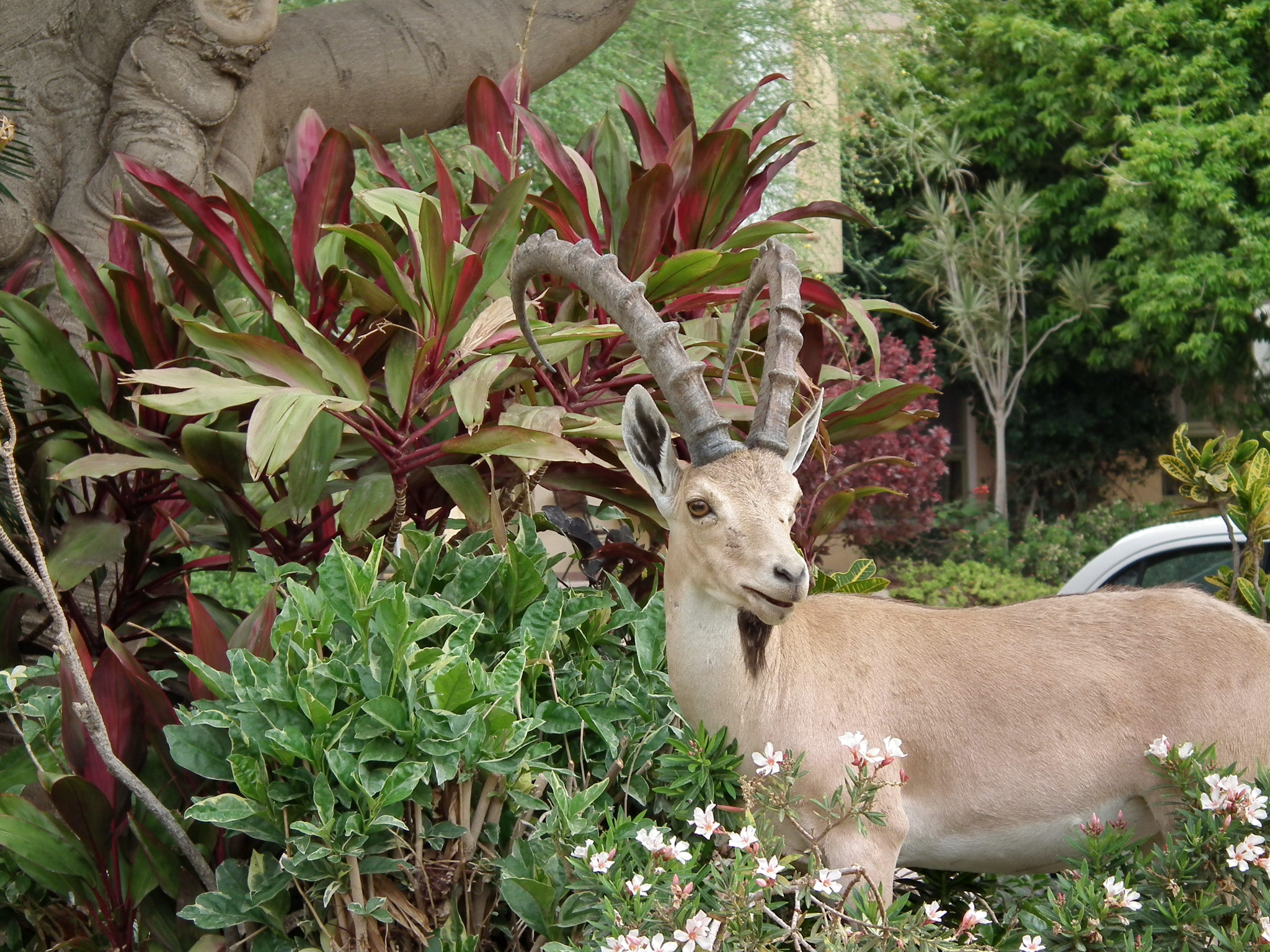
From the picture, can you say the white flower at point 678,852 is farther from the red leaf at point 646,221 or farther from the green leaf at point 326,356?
the red leaf at point 646,221

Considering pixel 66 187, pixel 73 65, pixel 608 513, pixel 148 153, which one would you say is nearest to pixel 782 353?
pixel 608 513

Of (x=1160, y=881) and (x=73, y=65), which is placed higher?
(x=73, y=65)

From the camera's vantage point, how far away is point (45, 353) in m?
3.23

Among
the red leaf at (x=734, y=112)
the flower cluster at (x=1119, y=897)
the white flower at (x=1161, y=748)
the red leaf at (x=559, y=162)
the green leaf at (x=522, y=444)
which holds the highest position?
the red leaf at (x=734, y=112)

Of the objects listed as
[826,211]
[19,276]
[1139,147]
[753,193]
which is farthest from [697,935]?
[1139,147]

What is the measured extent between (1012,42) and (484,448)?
57.2 feet

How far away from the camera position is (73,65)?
4.75 m

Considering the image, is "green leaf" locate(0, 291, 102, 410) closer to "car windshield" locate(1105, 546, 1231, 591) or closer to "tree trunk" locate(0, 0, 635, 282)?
"tree trunk" locate(0, 0, 635, 282)

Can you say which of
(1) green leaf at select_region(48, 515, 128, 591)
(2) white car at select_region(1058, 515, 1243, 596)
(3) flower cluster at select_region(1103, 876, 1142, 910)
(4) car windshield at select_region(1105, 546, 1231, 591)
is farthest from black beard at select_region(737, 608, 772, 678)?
(4) car windshield at select_region(1105, 546, 1231, 591)

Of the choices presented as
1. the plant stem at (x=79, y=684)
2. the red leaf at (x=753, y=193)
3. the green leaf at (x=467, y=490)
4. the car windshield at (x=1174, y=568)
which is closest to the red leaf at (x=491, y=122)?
the red leaf at (x=753, y=193)

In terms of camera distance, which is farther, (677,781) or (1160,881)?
(677,781)

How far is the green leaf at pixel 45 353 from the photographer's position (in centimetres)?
320

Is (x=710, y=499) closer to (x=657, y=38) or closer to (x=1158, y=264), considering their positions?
(x=657, y=38)

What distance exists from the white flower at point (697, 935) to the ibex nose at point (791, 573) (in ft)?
2.03
